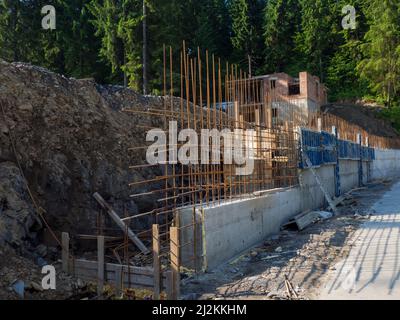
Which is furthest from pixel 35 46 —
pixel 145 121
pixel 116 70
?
pixel 145 121

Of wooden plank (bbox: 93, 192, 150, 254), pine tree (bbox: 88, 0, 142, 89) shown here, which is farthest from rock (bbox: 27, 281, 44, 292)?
pine tree (bbox: 88, 0, 142, 89)

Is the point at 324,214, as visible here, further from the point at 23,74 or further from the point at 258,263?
the point at 23,74

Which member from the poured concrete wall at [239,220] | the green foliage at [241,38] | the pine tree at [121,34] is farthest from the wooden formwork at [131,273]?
the green foliage at [241,38]

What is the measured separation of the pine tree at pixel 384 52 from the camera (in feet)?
137

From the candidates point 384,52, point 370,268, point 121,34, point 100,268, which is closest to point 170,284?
point 100,268

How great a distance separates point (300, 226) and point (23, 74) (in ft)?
29.0

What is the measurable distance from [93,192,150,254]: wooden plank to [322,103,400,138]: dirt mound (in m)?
31.7

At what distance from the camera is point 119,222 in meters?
9.21

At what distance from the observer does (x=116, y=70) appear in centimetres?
2795

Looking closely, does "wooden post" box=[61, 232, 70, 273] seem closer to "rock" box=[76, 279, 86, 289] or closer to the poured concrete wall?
"rock" box=[76, 279, 86, 289]

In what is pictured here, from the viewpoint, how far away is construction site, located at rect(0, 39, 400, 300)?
243 inches

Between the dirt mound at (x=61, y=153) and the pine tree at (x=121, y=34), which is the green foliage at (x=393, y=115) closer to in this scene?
the pine tree at (x=121, y=34)

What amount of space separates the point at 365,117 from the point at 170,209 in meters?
33.1

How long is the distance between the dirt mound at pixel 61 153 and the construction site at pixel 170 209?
35mm
